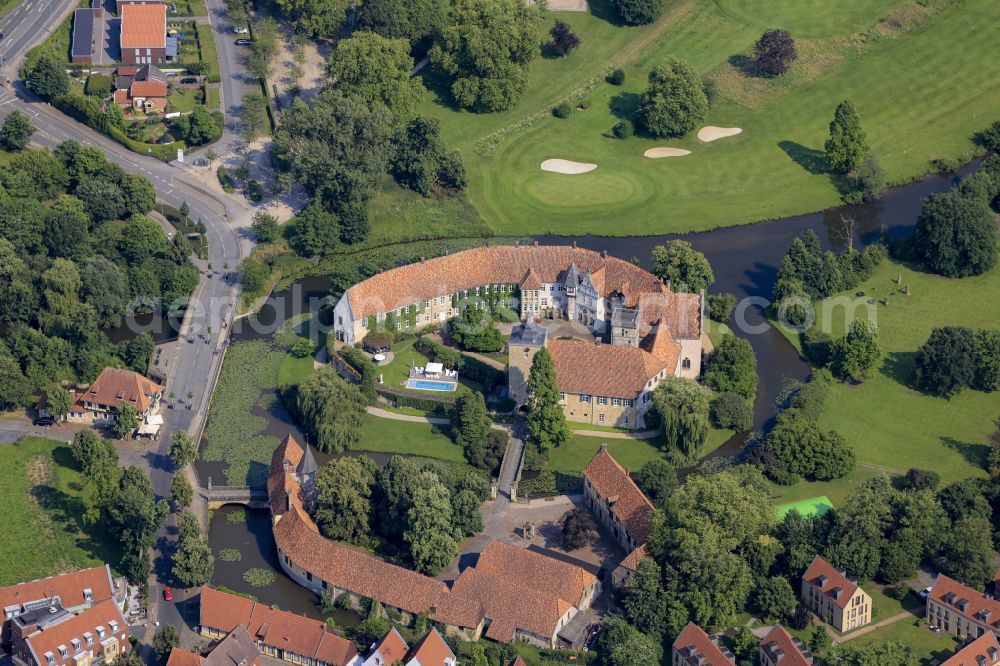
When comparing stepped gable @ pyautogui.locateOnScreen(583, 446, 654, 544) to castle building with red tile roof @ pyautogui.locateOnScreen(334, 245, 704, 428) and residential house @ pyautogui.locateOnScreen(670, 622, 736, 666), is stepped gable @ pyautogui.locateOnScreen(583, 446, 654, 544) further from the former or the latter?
residential house @ pyautogui.locateOnScreen(670, 622, 736, 666)

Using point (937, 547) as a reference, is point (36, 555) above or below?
below

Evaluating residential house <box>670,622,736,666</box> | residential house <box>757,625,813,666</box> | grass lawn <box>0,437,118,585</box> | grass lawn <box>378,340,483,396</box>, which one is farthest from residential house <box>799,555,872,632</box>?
grass lawn <box>0,437,118,585</box>

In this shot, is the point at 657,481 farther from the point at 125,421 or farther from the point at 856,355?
the point at 125,421

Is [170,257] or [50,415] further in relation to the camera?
[170,257]

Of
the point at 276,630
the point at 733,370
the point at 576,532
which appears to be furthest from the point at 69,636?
the point at 733,370

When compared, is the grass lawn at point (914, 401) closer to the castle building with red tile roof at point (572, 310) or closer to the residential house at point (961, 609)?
the castle building with red tile roof at point (572, 310)

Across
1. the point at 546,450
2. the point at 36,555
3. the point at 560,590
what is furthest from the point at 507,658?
the point at 36,555

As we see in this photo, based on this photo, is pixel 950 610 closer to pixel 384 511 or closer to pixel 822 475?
pixel 822 475
